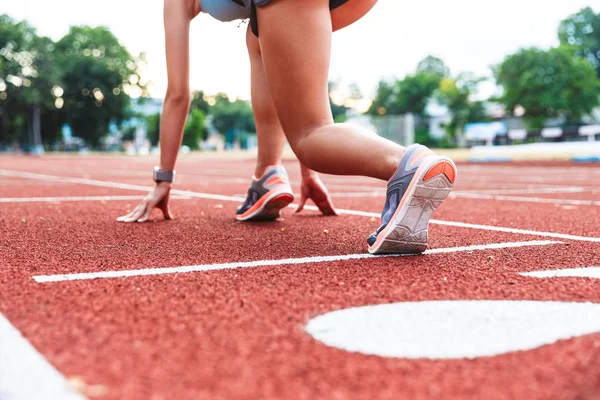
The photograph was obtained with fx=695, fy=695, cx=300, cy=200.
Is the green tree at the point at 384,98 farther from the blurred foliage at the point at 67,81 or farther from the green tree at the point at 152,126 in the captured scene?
the blurred foliage at the point at 67,81

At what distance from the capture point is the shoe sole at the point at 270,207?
11.7 ft

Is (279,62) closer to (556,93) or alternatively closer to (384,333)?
(384,333)

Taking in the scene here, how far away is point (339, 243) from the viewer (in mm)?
2854

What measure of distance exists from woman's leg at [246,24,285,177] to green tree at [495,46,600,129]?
5365cm

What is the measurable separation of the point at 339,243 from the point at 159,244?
726 mm

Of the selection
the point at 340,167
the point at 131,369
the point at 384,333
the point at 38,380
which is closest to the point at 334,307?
the point at 384,333

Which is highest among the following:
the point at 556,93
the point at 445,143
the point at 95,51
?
the point at 95,51

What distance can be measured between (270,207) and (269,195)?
0.08 m

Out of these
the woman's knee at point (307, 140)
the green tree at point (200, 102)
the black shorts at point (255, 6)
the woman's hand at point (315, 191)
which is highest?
the green tree at point (200, 102)

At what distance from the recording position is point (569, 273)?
213cm

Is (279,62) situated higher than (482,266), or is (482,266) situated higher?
(279,62)

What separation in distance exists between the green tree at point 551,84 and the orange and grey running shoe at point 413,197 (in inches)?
2162

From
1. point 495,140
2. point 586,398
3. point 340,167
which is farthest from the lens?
point 495,140

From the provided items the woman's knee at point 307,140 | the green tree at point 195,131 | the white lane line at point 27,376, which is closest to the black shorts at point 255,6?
the woman's knee at point 307,140
